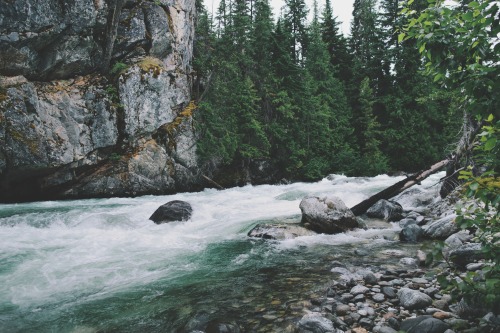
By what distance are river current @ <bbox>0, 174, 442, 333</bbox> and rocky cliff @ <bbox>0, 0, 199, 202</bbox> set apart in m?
5.61

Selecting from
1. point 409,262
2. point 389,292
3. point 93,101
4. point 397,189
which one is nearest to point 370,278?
point 389,292

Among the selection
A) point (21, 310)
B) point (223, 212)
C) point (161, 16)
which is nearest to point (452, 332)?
point (21, 310)

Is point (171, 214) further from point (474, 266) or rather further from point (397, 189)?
point (474, 266)

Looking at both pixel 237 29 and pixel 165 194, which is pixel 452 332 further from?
pixel 237 29

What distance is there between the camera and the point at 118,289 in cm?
629

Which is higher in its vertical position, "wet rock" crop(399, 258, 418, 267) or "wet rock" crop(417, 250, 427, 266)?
"wet rock" crop(417, 250, 427, 266)

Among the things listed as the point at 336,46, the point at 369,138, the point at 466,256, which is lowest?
the point at 466,256

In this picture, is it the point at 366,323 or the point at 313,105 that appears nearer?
the point at 366,323

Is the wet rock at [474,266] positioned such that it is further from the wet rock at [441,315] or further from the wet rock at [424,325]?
the wet rock at [424,325]

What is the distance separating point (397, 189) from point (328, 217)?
499 cm

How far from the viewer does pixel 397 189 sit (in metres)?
13.2

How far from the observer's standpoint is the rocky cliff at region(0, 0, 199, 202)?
16.5 metres

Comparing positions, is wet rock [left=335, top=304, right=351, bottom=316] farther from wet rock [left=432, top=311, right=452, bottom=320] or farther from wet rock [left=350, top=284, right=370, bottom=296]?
wet rock [left=432, top=311, right=452, bottom=320]

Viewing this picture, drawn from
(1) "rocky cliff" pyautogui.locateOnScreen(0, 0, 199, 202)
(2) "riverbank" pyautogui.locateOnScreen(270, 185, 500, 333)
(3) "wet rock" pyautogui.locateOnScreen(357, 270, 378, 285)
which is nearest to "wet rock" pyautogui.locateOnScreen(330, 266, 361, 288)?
(2) "riverbank" pyautogui.locateOnScreen(270, 185, 500, 333)
